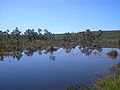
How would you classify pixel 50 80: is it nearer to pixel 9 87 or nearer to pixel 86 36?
pixel 9 87

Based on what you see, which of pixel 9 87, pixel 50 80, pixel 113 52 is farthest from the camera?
pixel 113 52

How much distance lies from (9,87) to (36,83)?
3076 millimetres

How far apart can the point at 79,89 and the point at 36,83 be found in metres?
6.11

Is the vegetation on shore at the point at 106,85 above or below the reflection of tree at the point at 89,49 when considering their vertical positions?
below

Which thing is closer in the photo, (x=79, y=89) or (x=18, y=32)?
(x=79, y=89)

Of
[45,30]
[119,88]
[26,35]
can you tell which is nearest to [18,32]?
[26,35]

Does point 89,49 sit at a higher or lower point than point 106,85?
higher

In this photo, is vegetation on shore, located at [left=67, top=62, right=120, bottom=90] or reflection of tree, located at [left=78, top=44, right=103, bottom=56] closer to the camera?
vegetation on shore, located at [left=67, top=62, right=120, bottom=90]

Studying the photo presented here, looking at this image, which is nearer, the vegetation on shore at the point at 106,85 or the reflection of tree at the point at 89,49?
the vegetation on shore at the point at 106,85

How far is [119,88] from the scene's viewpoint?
11.2 m

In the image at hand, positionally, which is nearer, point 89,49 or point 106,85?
point 106,85

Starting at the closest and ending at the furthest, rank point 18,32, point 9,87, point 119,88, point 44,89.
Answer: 1. point 119,88
2. point 44,89
3. point 9,87
4. point 18,32

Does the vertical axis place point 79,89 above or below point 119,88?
below

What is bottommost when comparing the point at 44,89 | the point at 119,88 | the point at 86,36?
the point at 44,89
